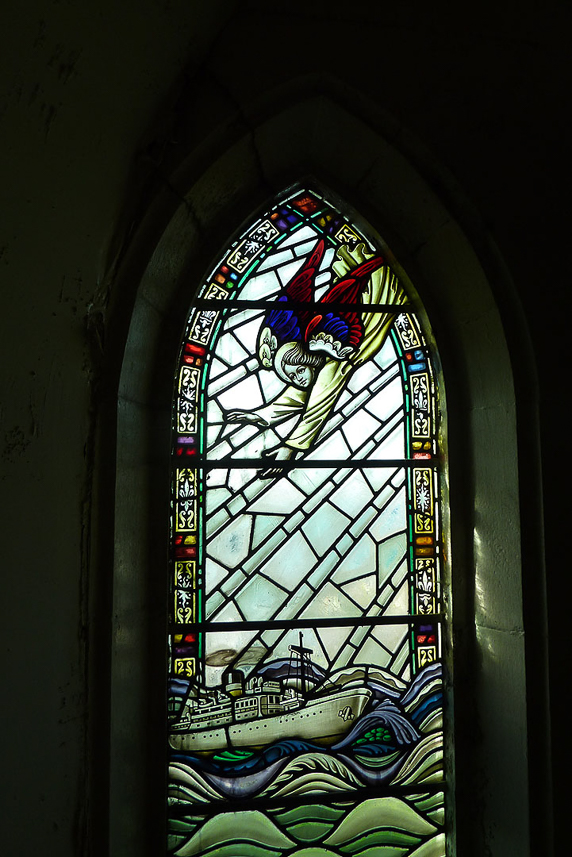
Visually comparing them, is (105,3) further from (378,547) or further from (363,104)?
(378,547)

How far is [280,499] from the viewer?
1799 mm

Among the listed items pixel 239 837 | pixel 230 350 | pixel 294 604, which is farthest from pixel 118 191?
pixel 239 837

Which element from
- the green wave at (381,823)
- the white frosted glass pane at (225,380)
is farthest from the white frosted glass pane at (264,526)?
the green wave at (381,823)

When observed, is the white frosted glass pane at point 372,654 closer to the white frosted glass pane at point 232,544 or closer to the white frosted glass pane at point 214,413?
the white frosted glass pane at point 232,544

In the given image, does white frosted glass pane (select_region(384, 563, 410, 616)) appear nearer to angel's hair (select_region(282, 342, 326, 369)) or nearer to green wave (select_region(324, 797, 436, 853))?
green wave (select_region(324, 797, 436, 853))

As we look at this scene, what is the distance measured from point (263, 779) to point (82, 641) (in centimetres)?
68

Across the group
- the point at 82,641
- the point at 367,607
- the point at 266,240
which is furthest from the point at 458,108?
the point at 82,641

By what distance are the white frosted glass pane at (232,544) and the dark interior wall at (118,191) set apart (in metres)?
0.39

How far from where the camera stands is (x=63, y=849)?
1.28 metres

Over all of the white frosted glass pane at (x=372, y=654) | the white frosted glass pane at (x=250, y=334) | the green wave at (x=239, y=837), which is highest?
the white frosted glass pane at (x=250, y=334)

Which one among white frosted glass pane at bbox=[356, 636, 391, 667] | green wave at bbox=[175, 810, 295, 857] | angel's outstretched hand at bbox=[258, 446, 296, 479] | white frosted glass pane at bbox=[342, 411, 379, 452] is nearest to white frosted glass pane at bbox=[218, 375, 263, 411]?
angel's outstretched hand at bbox=[258, 446, 296, 479]

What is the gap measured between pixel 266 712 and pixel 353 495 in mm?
604

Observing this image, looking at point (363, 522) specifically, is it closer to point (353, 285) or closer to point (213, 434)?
point (213, 434)

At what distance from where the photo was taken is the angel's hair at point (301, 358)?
6.07 ft
